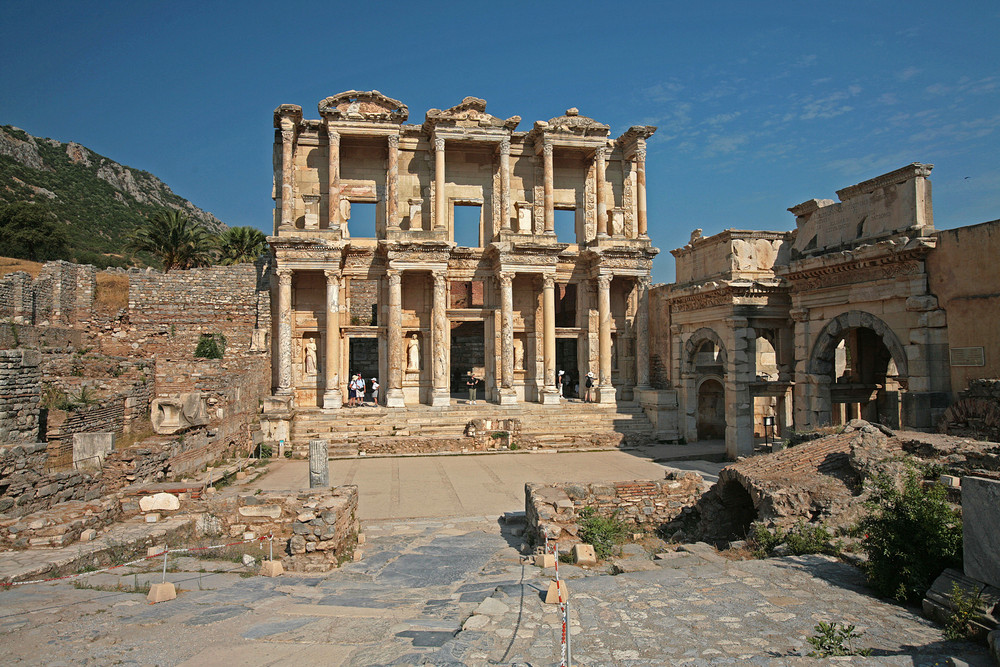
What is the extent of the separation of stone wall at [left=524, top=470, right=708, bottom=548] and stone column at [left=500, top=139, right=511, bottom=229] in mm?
16795

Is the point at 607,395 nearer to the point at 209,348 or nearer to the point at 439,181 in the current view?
the point at 439,181

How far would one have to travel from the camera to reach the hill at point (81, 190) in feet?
165

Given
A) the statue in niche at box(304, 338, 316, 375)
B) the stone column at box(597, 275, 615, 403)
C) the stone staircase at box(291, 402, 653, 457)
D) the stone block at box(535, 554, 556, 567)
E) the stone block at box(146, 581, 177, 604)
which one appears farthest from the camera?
the stone column at box(597, 275, 615, 403)

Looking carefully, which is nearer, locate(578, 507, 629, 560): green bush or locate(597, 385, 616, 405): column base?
locate(578, 507, 629, 560): green bush

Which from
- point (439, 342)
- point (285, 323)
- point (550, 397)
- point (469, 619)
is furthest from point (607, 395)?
point (469, 619)

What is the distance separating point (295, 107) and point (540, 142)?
10399 millimetres

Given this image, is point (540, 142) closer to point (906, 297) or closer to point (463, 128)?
point (463, 128)

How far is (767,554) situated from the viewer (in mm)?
8375

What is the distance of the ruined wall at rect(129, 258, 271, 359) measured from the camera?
90.0 ft

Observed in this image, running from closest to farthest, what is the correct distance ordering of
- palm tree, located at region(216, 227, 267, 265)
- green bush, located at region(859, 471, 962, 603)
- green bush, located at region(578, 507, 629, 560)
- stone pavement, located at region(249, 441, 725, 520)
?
green bush, located at region(859, 471, 962, 603) → green bush, located at region(578, 507, 629, 560) → stone pavement, located at region(249, 441, 725, 520) → palm tree, located at region(216, 227, 267, 265)

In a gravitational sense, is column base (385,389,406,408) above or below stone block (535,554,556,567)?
above

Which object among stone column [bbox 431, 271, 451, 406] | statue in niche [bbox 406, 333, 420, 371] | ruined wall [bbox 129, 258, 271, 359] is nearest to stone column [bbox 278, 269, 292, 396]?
ruined wall [bbox 129, 258, 271, 359]

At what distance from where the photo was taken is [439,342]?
25766 millimetres

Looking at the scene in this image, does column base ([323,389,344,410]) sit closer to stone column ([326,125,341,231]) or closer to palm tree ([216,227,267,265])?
stone column ([326,125,341,231])
